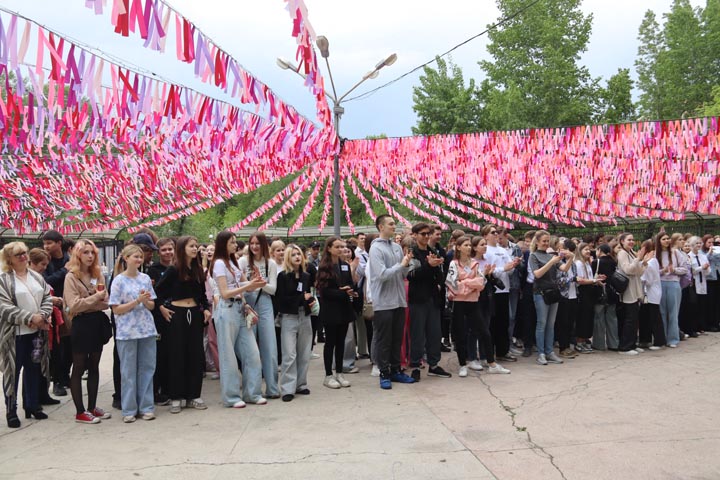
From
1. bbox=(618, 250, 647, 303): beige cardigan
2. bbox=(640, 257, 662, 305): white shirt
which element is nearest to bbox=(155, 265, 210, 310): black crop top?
bbox=(618, 250, 647, 303): beige cardigan

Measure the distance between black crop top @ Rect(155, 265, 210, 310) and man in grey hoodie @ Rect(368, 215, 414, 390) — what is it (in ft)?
6.46

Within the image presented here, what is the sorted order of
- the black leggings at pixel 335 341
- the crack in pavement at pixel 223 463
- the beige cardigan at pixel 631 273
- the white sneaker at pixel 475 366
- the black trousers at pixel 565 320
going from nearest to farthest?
the crack in pavement at pixel 223 463 → the black leggings at pixel 335 341 → the white sneaker at pixel 475 366 → the black trousers at pixel 565 320 → the beige cardigan at pixel 631 273

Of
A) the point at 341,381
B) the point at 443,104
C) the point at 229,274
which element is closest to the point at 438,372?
the point at 341,381

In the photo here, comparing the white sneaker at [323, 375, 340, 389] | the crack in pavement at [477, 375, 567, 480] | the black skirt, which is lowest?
the white sneaker at [323, 375, 340, 389]

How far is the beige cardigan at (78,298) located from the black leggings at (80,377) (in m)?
0.43

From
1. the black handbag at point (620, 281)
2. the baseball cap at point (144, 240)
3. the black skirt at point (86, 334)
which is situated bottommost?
the black skirt at point (86, 334)

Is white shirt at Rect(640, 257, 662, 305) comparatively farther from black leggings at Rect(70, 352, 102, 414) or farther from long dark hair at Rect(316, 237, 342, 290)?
black leggings at Rect(70, 352, 102, 414)

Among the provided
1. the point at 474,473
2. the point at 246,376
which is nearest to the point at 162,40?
the point at 246,376

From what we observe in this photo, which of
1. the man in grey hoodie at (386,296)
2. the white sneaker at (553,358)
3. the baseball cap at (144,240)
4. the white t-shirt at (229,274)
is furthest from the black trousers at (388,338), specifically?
the baseball cap at (144,240)

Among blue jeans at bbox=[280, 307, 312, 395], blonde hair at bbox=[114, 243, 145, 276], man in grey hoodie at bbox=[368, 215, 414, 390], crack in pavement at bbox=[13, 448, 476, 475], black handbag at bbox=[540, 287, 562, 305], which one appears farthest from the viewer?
black handbag at bbox=[540, 287, 562, 305]

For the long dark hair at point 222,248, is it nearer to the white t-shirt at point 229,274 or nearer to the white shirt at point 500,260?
the white t-shirt at point 229,274

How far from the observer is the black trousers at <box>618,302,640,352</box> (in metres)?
8.67

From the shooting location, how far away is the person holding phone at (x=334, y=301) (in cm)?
668

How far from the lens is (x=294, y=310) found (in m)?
6.41
